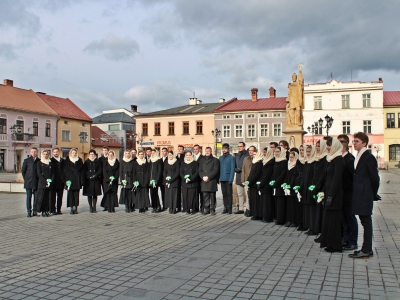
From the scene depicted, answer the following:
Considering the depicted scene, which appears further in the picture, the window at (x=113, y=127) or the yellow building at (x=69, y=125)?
the window at (x=113, y=127)

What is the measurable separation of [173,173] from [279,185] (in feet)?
12.3

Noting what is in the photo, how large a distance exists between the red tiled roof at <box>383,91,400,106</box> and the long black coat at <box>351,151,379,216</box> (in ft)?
172

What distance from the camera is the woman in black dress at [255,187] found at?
1069 centimetres

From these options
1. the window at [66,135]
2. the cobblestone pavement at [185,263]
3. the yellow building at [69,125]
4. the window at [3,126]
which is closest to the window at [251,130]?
the yellow building at [69,125]

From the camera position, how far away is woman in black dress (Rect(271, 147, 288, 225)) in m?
9.78

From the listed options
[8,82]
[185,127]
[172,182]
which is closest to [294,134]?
[172,182]

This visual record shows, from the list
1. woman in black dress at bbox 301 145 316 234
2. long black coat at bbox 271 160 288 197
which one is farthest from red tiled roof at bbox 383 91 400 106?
woman in black dress at bbox 301 145 316 234

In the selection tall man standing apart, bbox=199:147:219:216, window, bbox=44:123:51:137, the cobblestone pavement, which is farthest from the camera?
window, bbox=44:123:51:137

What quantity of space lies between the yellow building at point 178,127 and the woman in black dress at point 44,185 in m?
45.5

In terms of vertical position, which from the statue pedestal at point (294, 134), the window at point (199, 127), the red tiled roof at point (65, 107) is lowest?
the statue pedestal at point (294, 134)

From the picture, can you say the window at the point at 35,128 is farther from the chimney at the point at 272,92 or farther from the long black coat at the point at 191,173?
the long black coat at the point at 191,173

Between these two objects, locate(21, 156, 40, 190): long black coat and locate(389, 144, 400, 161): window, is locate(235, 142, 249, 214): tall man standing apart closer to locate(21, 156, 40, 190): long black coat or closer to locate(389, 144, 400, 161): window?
locate(21, 156, 40, 190): long black coat

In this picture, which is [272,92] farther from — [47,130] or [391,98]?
[47,130]

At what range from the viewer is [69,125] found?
54.6 meters
